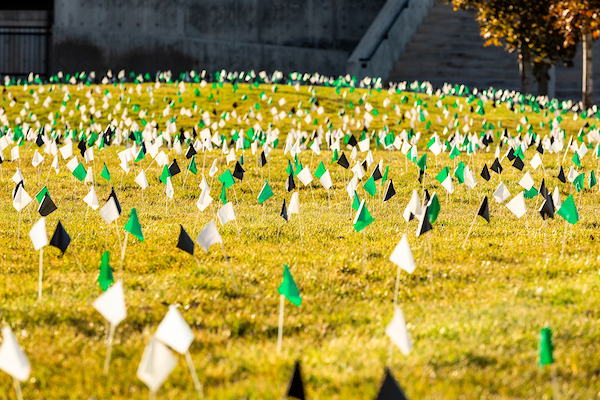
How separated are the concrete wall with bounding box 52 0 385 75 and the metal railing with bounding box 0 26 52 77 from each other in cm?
58

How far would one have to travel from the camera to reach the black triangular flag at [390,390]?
247 centimetres

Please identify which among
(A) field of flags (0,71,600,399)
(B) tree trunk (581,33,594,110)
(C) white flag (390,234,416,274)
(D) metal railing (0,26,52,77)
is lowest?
(A) field of flags (0,71,600,399)

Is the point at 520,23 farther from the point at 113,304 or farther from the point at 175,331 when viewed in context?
the point at 175,331

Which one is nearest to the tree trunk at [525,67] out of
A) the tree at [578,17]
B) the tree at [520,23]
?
the tree at [520,23]

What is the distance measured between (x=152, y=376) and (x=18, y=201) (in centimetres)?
334

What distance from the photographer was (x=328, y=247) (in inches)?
225

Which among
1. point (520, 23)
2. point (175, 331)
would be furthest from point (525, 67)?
point (175, 331)

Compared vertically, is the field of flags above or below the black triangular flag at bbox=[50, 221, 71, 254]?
below

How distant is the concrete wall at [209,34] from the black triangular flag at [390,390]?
80.9 feet

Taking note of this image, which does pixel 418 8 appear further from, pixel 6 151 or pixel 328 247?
pixel 328 247

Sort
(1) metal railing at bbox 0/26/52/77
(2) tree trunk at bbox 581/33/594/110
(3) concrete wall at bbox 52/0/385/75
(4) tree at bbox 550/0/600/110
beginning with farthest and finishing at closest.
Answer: (3) concrete wall at bbox 52/0/385/75 < (1) metal railing at bbox 0/26/52/77 < (2) tree trunk at bbox 581/33/594/110 < (4) tree at bbox 550/0/600/110

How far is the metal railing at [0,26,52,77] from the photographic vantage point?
24906mm

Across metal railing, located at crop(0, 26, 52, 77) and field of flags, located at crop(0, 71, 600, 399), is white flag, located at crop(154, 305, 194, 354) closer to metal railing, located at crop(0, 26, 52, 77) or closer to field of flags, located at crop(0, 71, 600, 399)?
field of flags, located at crop(0, 71, 600, 399)

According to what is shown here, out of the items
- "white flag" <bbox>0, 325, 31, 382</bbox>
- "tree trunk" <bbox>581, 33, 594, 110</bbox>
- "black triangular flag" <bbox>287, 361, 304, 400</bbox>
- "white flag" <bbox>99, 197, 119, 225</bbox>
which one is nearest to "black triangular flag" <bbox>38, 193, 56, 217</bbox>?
"white flag" <bbox>99, 197, 119, 225</bbox>
